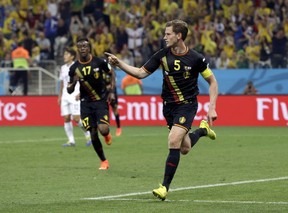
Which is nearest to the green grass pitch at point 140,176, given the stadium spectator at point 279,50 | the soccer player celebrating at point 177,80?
the soccer player celebrating at point 177,80

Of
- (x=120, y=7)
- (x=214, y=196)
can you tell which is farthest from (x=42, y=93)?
(x=214, y=196)

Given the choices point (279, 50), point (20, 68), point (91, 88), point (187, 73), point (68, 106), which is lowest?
point (20, 68)

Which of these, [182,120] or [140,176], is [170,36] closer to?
[182,120]

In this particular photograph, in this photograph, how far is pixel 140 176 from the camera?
620 inches

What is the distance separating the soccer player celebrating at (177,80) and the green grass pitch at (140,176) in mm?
805

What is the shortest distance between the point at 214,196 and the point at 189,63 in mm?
1785

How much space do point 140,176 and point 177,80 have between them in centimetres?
322

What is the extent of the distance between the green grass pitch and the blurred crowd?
24.9 feet

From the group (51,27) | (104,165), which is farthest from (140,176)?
(51,27)

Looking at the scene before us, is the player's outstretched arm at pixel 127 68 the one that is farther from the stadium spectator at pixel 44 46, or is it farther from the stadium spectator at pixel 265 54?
the stadium spectator at pixel 44 46

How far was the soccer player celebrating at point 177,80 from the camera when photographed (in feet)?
41.2

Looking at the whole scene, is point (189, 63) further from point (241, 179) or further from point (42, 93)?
point (42, 93)

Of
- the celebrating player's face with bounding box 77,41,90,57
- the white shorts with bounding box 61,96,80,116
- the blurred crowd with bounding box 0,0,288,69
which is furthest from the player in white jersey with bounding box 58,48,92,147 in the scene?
the blurred crowd with bounding box 0,0,288,69

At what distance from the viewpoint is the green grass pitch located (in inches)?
468
